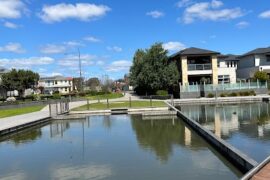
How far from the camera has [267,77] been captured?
60.0 metres

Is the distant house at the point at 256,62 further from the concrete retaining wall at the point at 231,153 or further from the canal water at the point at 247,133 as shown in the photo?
the concrete retaining wall at the point at 231,153

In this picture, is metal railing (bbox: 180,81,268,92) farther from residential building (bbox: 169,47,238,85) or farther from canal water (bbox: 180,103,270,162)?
canal water (bbox: 180,103,270,162)

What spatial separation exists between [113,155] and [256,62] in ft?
187

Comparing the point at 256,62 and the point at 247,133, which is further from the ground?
the point at 256,62

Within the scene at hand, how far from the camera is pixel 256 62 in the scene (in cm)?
6831

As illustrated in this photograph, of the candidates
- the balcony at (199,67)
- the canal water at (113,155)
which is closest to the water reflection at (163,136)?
the canal water at (113,155)

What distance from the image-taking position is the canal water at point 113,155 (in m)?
13.0

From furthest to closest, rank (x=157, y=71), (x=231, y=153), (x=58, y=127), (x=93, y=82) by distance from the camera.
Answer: (x=93, y=82) → (x=157, y=71) → (x=58, y=127) → (x=231, y=153)

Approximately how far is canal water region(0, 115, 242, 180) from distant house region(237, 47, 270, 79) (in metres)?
44.5

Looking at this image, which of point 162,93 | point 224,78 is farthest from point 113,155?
point 224,78

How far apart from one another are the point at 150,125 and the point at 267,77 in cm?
3846

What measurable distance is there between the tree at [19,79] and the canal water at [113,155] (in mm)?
68173

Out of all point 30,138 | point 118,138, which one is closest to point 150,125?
point 118,138

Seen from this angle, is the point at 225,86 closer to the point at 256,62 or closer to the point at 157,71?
the point at 157,71
